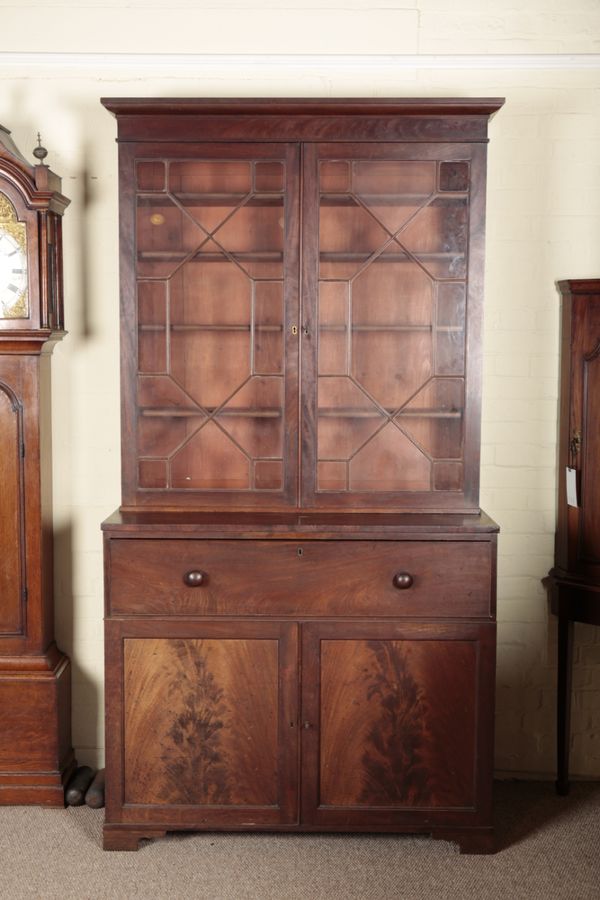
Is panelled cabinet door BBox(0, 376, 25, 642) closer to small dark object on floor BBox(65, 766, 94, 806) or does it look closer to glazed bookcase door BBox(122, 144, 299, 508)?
glazed bookcase door BBox(122, 144, 299, 508)

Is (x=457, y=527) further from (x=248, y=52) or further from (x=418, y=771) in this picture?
(x=248, y=52)

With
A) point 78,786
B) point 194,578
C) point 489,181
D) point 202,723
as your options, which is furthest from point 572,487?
point 78,786

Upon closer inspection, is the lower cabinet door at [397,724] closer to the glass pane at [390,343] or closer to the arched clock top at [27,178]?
the glass pane at [390,343]

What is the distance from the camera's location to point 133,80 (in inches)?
133

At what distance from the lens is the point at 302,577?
2938 mm

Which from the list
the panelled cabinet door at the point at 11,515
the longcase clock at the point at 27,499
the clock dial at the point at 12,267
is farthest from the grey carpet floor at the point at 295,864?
the clock dial at the point at 12,267

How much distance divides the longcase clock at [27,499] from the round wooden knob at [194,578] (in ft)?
2.13

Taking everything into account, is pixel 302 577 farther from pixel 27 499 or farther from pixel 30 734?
pixel 30 734

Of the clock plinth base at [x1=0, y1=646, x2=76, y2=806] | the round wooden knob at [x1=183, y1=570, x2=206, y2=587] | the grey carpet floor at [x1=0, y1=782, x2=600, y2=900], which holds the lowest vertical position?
the grey carpet floor at [x1=0, y1=782, x2=600, y2=900]

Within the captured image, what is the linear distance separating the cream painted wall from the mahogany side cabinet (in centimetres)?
14

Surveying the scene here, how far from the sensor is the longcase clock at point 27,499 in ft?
10.5

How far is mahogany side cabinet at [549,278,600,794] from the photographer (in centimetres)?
325

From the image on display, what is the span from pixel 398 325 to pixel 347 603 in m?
0.92

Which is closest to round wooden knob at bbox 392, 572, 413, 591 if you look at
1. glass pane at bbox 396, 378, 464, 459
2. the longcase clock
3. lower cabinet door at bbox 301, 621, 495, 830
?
lower cabinet door at bbox 301, 621, 495, 830
